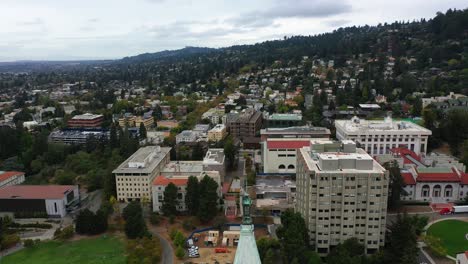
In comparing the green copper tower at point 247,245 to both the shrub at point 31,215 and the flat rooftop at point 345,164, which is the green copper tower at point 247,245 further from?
the shrub at point 31,215

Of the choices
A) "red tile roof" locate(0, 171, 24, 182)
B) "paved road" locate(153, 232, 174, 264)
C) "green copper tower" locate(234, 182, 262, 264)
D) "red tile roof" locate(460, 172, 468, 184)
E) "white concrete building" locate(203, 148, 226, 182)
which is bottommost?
"paved road" locate(153, 232, 174, 264)

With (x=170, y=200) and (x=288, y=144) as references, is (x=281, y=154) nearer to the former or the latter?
(x=288, y=144)

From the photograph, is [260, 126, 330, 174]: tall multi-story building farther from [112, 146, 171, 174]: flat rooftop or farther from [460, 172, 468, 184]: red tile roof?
[460, 172, 468, 184]: red tile roof

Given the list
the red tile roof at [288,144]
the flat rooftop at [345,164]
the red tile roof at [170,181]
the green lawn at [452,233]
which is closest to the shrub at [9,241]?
the red tile roof at [170,181]

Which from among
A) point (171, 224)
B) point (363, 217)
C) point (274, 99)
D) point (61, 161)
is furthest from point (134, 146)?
point (274, 99)

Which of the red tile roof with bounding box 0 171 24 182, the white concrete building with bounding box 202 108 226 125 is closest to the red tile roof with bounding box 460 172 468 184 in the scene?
the white concrete building with bounding box 202 108 226 125

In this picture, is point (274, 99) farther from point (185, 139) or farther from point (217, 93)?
point (185, 139)
